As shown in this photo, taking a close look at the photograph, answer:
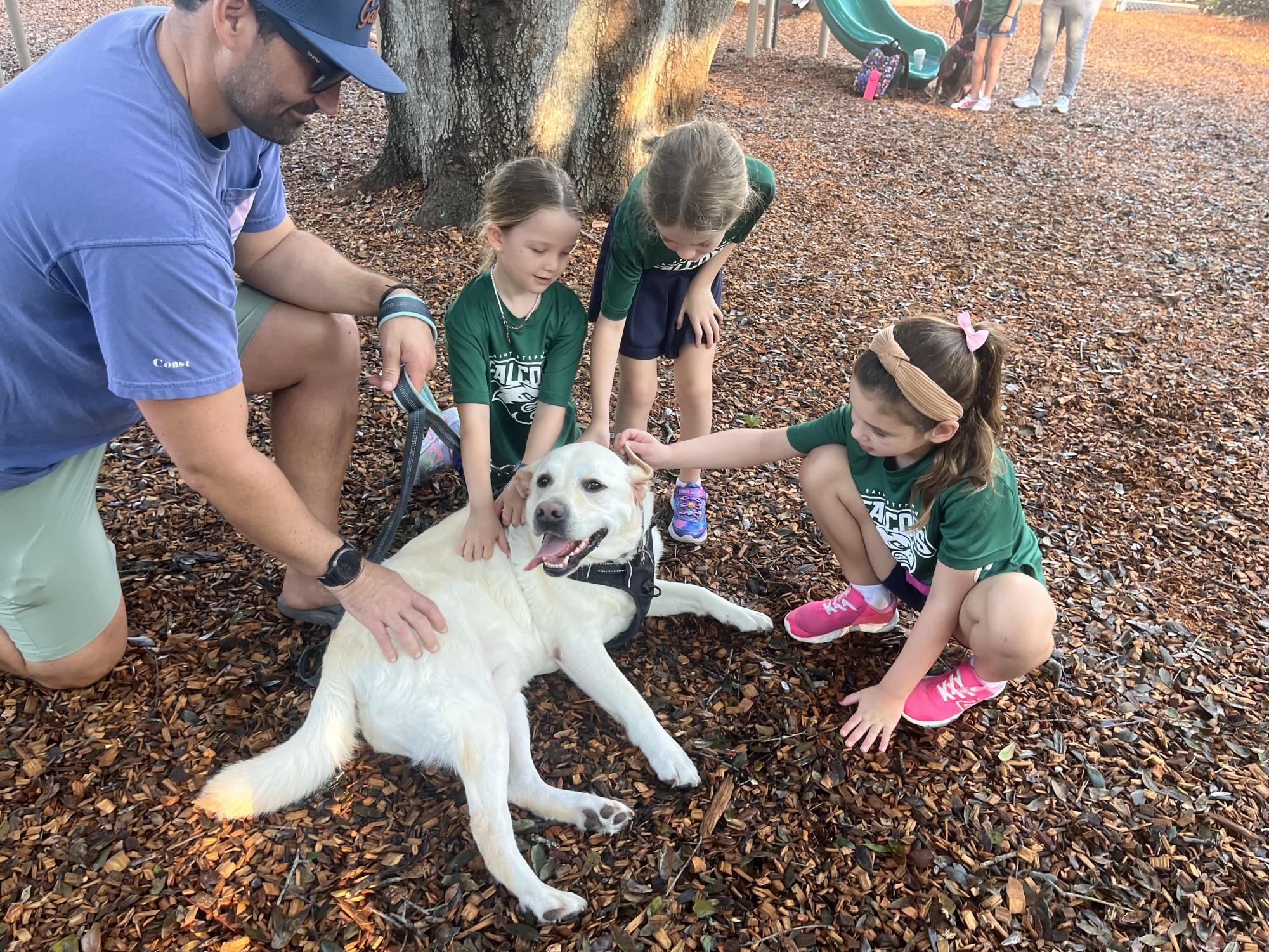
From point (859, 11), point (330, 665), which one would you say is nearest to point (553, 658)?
point (330, 665)

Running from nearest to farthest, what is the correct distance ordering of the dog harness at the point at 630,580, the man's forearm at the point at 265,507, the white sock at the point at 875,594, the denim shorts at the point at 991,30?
the man's forearm at the point at 265,507, the dog harness at the point at 630,580, the white sock at the point at 875,594, the denim shorts at the point at 991,30

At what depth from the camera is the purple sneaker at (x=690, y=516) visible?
378cm

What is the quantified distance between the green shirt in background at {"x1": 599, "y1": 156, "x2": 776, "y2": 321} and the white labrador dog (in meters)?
0.82

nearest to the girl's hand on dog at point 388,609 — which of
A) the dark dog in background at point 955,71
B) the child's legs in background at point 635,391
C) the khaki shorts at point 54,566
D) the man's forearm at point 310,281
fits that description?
the khaki shorts at point 54,566

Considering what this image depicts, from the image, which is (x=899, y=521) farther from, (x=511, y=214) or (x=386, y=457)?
(x=386, y=457)

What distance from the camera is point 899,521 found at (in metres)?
2.84

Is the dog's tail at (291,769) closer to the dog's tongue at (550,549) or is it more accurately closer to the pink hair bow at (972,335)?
the dog's tongue at (550,549)

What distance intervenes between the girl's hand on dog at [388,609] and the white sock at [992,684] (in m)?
1.86

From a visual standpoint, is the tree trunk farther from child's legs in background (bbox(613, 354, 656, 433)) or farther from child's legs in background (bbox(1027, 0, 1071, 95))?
child's legs in background (bbox(1027, 0, 1071, 95))

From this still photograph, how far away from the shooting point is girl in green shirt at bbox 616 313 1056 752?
246 cm

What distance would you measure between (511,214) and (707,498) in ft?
5.60

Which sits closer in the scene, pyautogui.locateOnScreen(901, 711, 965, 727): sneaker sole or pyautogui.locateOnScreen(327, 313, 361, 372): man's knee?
pyautogui.locateOnScreen(901, 711, 965, 727): sneaker sole

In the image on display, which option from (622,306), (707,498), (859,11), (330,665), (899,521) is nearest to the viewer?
(330,665)

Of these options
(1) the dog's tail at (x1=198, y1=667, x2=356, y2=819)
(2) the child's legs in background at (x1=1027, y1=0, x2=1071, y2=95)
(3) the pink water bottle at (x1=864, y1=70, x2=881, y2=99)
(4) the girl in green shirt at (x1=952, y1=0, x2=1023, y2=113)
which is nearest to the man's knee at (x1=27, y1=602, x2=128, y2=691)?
(1) the dog's tail at (x1=198, y1=667, x2=356, y2=819)
